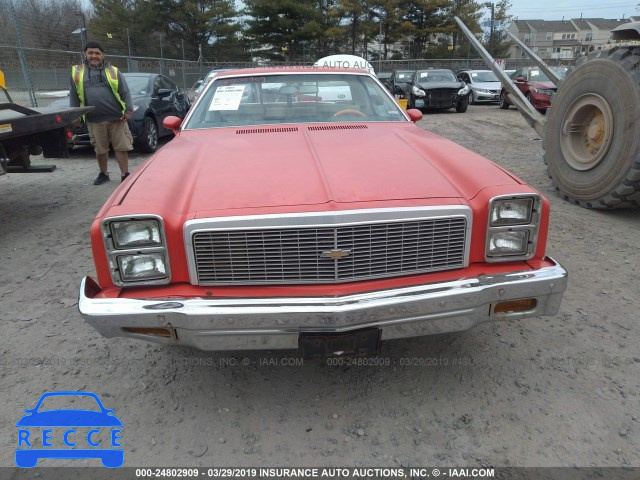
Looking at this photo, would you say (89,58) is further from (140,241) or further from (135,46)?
(135,46)

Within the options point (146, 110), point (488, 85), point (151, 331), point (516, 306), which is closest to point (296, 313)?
point (151, 331)

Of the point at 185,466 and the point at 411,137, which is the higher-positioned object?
the point at 411,137

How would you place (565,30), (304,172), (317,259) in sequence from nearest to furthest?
1. (317,259)
2. (304,172)
3. (565,30)

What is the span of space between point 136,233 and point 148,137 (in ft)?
23.6

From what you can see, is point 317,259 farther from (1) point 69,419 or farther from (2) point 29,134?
(2) point 29,134

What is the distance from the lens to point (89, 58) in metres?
5.93

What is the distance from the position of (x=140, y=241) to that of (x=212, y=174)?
58 cm

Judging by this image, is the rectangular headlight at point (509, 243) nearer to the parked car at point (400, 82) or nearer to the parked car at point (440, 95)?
the parked car at point (440, 95)

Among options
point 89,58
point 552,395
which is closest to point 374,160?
point 552,395

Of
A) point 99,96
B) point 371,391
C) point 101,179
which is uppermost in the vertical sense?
point 99,96

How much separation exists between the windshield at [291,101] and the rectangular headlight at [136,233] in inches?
66.1

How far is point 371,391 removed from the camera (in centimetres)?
243

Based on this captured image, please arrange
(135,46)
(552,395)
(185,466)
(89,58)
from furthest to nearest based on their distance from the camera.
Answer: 1. (135,46)
2. (89,58)
3. (552,395)
4. (185,466)

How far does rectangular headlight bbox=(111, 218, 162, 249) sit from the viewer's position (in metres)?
2.09
